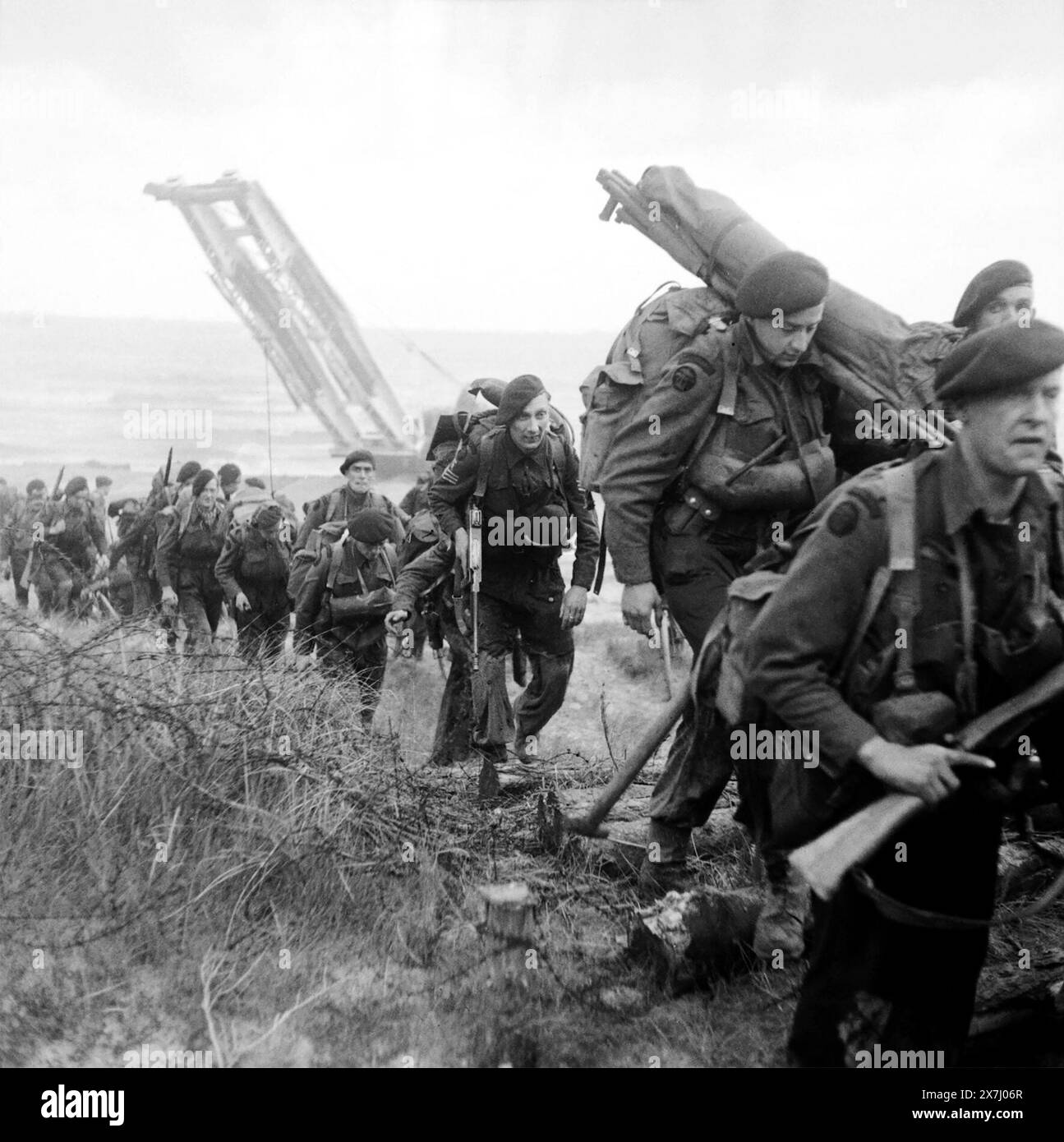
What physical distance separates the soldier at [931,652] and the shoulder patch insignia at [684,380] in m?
1.45

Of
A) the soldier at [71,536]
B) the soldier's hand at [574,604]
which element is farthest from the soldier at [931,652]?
the soldier at [71,536]

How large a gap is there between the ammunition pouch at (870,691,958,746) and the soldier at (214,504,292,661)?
21.9ft

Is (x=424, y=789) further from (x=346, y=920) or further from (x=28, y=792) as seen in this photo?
(x=28, y=792)

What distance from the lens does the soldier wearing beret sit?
4.57 metres

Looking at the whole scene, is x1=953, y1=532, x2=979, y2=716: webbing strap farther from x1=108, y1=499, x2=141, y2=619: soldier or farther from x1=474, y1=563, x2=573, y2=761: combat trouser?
x1=108, y1=499, x2=141, y2=619: soldier

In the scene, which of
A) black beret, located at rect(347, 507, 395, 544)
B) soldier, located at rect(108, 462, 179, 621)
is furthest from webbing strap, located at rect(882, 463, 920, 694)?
soldier, located at rect(108, 462, 179, 621)

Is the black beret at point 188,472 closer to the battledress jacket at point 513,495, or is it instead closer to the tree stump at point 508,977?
the battledress jacket at point 513,495

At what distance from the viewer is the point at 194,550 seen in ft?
33.7

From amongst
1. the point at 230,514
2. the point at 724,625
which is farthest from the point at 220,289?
the point at 724,625

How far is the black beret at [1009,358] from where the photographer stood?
9.53 feet

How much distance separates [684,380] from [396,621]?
2.94 metres

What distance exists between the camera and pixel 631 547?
469cm

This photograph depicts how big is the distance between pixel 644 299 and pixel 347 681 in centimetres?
264

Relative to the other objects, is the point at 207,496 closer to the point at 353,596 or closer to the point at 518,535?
the point at 353,596
